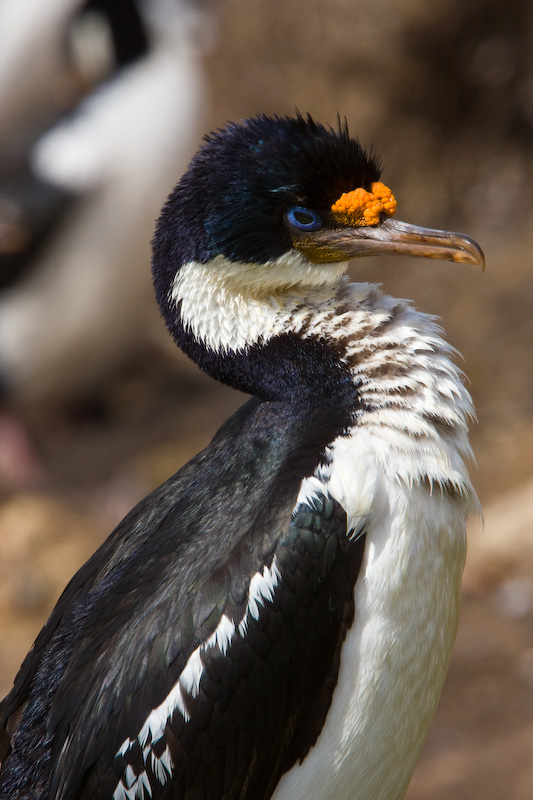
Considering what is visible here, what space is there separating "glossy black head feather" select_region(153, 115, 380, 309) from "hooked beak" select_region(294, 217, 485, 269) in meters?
0.07

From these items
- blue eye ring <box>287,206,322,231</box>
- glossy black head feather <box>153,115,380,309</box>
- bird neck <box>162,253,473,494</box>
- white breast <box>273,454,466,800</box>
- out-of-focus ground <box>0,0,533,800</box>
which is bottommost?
white breast <box>273,454,466,800</box>

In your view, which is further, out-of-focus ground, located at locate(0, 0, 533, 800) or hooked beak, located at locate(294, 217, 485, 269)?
out-of-focus ground, located at locate(0, 0, 533, 800)

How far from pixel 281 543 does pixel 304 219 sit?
759 mm

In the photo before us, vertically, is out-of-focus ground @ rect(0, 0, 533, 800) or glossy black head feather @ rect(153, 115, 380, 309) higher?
out-of-focus ground @ rect(0, 0, 533, 800)

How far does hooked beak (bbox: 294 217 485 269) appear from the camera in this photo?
7.64 feet

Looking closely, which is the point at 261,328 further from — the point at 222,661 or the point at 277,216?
the point at 222,661

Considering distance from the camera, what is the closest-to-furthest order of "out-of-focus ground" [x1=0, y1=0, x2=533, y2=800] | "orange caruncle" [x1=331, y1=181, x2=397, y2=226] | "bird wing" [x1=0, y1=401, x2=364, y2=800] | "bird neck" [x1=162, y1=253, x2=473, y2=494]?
1. "bird wing" [x1=0, y1=401, x2=364, y2=800]
2. "bird neck" [x1=162, y1=253, x2=473, y2=494]
3. "orange caruncle" [x1=331, y1=181, x2=397, y2=226]
4. "out-of-focus ground" [x1=0, y1=0, x2=533, y2=800]

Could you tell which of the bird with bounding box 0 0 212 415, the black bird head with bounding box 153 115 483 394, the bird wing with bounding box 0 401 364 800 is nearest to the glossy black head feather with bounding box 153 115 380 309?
the black bird head with bounding box 153 115 483 394

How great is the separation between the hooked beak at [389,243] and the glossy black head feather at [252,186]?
0.24 ft

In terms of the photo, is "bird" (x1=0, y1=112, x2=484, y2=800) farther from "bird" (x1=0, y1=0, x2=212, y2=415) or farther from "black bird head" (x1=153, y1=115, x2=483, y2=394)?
"bird" (x1=0, y1=0, x2=212, y2=415)

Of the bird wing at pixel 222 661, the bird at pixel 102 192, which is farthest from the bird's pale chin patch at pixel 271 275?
the bird at pixel 102 192

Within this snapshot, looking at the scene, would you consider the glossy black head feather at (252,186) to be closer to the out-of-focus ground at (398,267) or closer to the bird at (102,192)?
the out-of-focus ground at (398,267)

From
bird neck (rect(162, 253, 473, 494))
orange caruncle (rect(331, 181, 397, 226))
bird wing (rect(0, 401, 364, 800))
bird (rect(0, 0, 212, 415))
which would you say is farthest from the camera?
bird (rect(0, 0, 212, 415))

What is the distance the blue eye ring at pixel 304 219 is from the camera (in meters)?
2.32
